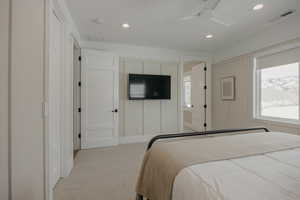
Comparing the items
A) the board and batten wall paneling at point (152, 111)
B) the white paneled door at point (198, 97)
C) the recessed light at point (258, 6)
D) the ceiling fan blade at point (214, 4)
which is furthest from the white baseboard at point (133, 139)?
the recessed light at point (258, 6)

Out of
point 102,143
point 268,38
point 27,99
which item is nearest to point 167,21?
point 268,38

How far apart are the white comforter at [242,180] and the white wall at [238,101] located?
2.50m

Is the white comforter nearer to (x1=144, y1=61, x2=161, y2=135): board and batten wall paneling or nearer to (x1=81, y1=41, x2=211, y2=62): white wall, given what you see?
(x1=144, y1=61, x2=161, y2=135): board and batten wall paneling

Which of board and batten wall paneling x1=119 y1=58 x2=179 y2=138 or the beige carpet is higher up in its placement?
board and batten wall paneling x1=119 y1=58 x2=179 y2=138

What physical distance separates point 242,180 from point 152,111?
3.58 m

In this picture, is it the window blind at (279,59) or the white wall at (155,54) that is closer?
the window blind at (279,59)

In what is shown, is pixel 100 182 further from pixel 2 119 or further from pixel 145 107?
pixel 145 107

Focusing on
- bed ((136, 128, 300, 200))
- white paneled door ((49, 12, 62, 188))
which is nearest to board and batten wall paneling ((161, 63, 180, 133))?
white paneled door ((49, 12, 62, 188))

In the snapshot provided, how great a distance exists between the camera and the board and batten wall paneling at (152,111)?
4.35 metres

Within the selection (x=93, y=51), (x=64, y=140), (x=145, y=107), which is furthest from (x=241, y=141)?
(x=93, y=51)

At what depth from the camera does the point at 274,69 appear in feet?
10.5

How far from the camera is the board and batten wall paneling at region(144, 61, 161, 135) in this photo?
4352 mm

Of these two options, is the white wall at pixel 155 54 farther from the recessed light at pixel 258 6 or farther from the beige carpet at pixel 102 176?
the recessed light at pixel 258 6

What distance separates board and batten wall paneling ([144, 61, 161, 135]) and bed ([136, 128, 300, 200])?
2853 millimetres
